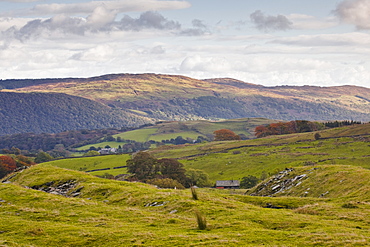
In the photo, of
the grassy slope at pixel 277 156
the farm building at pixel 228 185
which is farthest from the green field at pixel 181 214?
the grassy slope at pixel 277 156

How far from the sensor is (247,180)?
4823 inches

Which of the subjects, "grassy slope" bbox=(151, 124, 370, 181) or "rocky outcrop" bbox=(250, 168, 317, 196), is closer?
"rocky outcrop" bbox=(250, 168, 317, 196)

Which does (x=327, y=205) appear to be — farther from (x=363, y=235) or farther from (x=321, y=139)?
(x=321, y=139)

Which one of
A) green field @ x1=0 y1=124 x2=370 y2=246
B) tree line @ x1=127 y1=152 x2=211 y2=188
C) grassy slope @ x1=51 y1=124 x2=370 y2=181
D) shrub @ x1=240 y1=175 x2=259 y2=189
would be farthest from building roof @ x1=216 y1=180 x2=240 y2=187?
green field @ x1=0 y1=124 x2=370 y2=246

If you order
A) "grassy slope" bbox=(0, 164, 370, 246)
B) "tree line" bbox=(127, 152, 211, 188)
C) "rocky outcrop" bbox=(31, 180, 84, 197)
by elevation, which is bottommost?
"tree line" bbox=(127, 152, 211, 188)

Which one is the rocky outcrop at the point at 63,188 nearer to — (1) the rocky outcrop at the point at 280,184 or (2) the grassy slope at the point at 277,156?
(1) the rocky outcrop at the point at 280,184

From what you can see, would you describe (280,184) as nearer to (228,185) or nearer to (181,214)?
(181,214)

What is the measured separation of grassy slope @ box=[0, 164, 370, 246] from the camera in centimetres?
2448

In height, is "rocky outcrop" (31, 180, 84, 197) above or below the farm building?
above

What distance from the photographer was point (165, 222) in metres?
31.3

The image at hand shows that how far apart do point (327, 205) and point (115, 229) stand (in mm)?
19940

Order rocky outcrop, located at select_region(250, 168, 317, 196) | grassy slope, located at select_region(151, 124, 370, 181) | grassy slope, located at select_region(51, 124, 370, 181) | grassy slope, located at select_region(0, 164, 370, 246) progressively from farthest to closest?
grassy slope, located at select_region(151, 124, 370, 181) → grassy slope, located at select_region(51, 124, 370, 181) → rocky outcrop, located at select_region(250, 168, 317, 196) → grassy slope, located at select_region(0, 164, 370, 246)

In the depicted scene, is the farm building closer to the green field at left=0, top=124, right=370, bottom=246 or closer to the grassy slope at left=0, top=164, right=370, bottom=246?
the green field at left=0, top=124, right=370, bottom=246

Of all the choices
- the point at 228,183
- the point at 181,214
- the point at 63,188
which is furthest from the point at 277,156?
the point at 181,214
